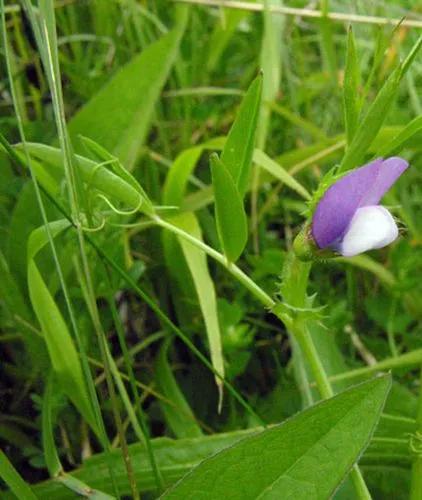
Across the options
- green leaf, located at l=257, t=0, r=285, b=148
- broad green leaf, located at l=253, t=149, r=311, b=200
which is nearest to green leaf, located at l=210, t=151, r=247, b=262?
broad green leaf, located at l=253, t=149, r=311, b=200

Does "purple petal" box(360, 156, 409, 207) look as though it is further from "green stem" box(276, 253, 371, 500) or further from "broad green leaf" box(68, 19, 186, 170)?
"broad green leaf" box(68, 19, 186, 170)

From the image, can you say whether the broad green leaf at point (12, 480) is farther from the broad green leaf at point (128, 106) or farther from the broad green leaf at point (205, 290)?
the broad green leaf at point (128, 106)

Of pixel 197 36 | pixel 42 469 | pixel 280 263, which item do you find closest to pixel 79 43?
pixel 197 36

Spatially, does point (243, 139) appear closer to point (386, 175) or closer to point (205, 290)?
point (386, 175)

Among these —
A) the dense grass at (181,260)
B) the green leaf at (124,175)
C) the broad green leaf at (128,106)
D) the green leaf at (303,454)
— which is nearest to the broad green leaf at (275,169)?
the dense grass at (181,260)

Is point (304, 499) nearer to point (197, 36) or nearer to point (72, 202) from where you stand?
point (72, 202)

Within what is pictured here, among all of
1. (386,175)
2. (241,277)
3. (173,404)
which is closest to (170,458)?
(173,404)
